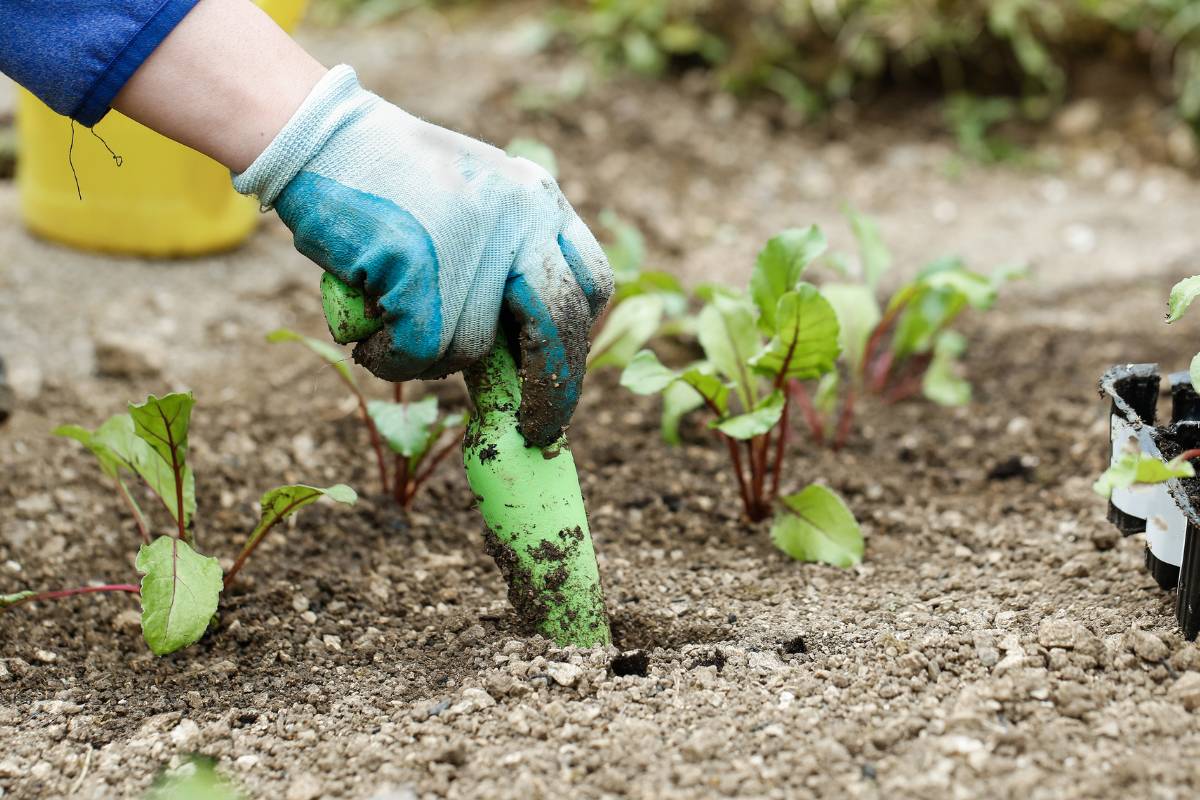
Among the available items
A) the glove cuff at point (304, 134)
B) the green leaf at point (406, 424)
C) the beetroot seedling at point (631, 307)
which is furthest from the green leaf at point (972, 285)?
the glove cuff at point (304, 134)

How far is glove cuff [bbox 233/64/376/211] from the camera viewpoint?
1.35 metres

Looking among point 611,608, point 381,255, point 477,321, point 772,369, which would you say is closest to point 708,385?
point 772,369

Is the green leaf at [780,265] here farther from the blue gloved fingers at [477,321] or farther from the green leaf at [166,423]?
the green leaf at [166,423]

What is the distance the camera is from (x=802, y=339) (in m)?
1.69

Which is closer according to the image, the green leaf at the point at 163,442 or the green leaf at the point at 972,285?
the green leaf at the point at 163,442

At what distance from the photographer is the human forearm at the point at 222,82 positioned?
1321mm

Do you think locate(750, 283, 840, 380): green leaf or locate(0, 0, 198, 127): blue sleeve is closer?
locate(0, 0, 198, 127): blue sleeve

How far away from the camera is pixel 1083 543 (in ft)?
5.71

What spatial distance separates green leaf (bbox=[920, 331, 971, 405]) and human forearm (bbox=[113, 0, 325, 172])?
1380 millimetres

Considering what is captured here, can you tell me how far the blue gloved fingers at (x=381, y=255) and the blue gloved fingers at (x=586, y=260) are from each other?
167 millimetres

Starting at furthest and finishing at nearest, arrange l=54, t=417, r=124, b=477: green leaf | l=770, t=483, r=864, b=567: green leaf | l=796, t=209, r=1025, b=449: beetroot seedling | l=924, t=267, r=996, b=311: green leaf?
l=796, t=209, r=1025, b=449: beetroot seedling
l=924, t=267, r=996, b=311: green leaf
l=770, t=483, r=864, b=567: green leaf
l=54, t=417, r=124, b=477: green leaf

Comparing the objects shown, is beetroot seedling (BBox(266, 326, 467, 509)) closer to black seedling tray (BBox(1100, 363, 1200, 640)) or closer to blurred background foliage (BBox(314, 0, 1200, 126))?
black seedling tray (BBox(1100, 363, 1200, 640))

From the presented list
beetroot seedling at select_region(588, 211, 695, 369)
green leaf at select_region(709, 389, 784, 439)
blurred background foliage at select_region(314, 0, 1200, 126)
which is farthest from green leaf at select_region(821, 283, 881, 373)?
blurred background foliage at select_region(314, 0, 1200, 126)

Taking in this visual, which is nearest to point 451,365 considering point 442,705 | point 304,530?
point 442,705
